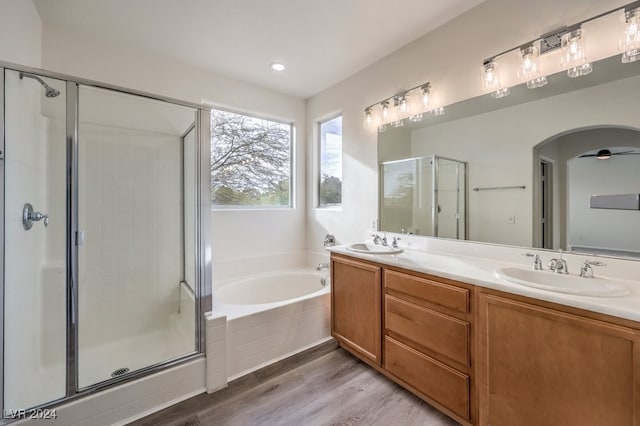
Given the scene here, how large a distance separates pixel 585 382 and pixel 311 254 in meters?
2.67

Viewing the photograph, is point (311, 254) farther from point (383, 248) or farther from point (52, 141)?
point (52, 141)

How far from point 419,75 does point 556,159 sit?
3.98 ft

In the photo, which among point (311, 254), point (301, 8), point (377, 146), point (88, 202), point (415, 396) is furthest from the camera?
point (311, 254)

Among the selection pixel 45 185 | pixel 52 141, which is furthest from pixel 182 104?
pixel 45 185

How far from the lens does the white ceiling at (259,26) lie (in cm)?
185

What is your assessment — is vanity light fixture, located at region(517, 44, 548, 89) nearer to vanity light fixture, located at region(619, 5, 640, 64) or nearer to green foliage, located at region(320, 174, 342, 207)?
vanity light fixture, located at region(619, 5, 640, 64)

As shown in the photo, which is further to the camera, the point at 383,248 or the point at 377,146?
the point at 377,146

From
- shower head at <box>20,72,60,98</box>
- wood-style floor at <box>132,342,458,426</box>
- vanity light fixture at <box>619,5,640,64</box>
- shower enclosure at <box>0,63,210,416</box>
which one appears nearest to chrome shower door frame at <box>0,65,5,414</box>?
shower enclosure at <box>0,63,210,416</box>

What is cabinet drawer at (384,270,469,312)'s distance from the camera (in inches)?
56.4

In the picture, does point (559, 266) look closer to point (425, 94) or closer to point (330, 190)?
point (425, 94)

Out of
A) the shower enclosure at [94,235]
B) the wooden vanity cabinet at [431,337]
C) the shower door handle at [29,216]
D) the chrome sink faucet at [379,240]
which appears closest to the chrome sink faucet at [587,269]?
the wooden vanity cabinet at [431,337]

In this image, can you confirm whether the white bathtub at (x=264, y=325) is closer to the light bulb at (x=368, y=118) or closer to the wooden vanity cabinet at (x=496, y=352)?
the wooden vanity cabinet at (x=496, y=352)

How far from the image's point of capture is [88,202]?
201cm

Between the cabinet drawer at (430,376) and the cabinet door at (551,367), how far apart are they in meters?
0.10
